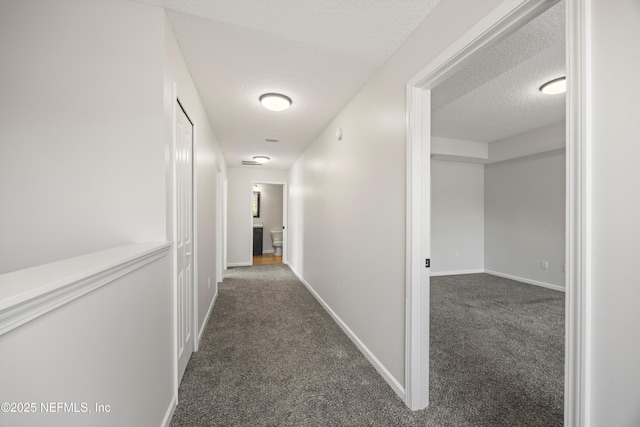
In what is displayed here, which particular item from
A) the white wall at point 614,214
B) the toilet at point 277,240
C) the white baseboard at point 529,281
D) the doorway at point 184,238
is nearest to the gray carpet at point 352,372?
the doorway at point 184,238

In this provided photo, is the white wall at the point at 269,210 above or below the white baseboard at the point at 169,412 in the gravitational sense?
above

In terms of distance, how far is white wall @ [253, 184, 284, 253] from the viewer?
26.3 ft

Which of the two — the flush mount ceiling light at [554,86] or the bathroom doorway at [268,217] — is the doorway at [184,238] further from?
the bathroom doorway at [268,217]

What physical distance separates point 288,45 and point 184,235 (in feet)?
5.34

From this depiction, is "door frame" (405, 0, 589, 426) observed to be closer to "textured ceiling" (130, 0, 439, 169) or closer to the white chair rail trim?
"textured ceiling" (130, 0, 439, 169)

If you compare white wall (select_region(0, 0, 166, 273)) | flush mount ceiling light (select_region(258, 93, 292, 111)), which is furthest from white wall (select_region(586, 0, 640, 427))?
flush mount ceiling light (select_region(258, 93, 292, 111))

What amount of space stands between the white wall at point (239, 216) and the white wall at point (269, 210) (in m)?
1.74

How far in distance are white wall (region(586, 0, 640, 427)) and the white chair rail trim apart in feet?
4.83

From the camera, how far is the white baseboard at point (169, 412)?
1.44 meters

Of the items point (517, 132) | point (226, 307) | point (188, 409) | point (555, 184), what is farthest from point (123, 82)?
point (555, 184)

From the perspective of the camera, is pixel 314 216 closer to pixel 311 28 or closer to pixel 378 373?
pixel 378 373

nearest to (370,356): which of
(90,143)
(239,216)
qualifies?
(90,143)

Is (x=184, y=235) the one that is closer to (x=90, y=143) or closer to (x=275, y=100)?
(x=90, y=143)

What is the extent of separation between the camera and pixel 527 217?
186 inches
